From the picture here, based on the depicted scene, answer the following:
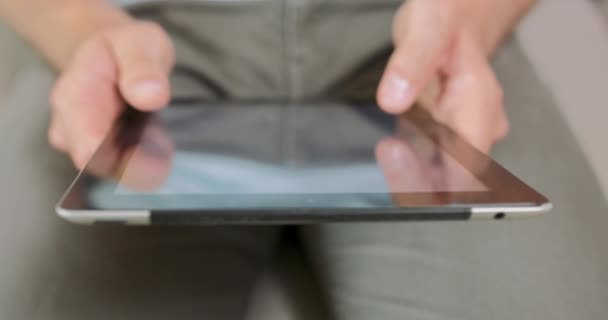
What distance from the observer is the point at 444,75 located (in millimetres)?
439

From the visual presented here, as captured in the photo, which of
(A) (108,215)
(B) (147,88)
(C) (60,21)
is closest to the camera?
(A) (108,215)

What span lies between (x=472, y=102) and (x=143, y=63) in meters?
0.20

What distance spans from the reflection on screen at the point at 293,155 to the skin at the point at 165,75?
0.02 m

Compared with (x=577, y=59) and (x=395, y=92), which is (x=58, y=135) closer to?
(x=395, y=92)

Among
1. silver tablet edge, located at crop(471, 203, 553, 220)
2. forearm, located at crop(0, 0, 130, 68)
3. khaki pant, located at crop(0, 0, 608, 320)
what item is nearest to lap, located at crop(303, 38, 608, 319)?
khaki pant, located at crop(0, 0, 608, 320)

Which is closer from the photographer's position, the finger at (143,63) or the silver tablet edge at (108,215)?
the silver tablet edge at (108,215)

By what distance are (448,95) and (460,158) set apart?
0.39 feet

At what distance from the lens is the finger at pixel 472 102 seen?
0.38m

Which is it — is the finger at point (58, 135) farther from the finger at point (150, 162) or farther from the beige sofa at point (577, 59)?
the beige sofa at point (577, 59)

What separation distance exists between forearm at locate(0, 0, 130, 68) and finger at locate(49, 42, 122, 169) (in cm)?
7

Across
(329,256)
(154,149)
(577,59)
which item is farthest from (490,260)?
(577,59)

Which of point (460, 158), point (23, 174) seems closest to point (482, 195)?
point (460, 158)

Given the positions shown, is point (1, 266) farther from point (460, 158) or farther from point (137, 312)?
point (460, 158)

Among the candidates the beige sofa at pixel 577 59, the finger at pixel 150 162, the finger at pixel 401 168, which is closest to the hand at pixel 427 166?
the finger at pixel 401 168
